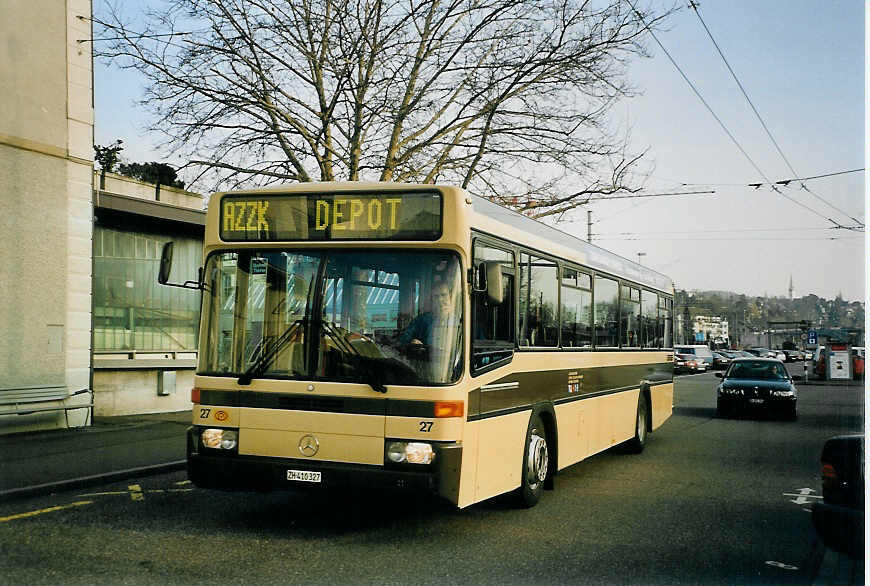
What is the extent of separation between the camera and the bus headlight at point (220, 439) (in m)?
7.55

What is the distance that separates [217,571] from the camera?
643 cm

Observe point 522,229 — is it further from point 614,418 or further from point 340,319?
point 614,418

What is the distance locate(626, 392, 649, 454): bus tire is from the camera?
14.1 meters

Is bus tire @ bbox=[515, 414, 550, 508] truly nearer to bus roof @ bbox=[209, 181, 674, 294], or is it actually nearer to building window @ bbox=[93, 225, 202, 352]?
bus roof @ bbox=[209, 181, 674, 294]

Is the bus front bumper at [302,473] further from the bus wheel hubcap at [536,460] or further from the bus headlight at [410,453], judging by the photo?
the bus wheel hubcap at [536,460]

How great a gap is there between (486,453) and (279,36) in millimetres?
10947

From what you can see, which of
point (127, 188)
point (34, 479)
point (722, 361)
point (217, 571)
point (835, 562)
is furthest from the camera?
point (722, 361)

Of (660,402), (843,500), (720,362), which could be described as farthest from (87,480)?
(720,362)

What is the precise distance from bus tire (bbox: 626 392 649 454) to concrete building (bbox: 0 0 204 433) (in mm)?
9206

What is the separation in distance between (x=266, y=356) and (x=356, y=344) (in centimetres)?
79

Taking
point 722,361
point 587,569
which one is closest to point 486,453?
point 587,569

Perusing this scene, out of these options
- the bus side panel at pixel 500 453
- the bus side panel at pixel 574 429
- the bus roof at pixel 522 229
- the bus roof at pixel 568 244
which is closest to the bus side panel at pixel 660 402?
the bus roof at pixel 568 244

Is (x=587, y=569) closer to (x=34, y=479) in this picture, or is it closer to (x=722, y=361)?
(x=34, y=479)

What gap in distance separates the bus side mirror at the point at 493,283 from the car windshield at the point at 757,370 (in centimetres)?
1671
